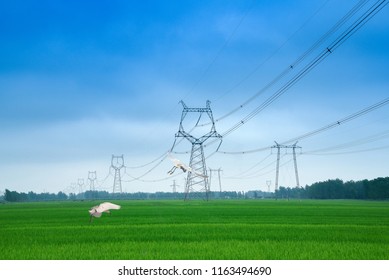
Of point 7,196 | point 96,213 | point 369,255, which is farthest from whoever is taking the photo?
point 7,196

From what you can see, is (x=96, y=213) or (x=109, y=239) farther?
(x=96, y=213)

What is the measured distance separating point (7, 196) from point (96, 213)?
18594 centimetres

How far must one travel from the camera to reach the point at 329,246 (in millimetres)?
13992

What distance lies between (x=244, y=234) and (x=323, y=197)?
149948mm

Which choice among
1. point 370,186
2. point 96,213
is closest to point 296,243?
point 96,213

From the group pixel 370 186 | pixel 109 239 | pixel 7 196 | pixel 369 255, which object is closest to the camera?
pixel 369 255

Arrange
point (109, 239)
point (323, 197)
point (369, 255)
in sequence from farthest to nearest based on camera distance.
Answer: point (323, 197) → point (109, 239) → point (369, 255)
